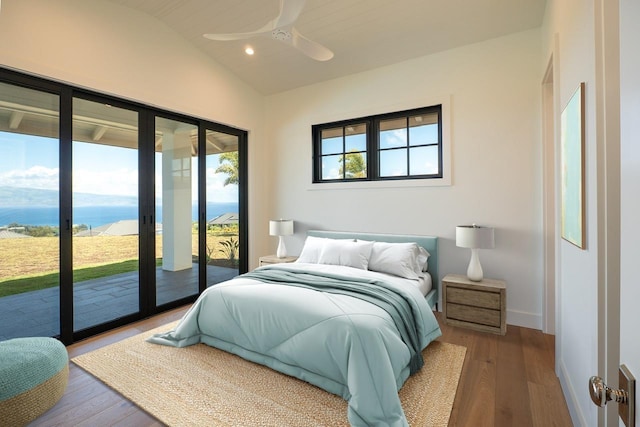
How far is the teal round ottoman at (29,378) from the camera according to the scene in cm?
170

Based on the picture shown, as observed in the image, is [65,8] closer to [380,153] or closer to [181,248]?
[181,248]

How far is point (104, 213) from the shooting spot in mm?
3152

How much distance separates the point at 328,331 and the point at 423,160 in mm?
2541

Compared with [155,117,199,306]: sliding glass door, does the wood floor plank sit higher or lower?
lower

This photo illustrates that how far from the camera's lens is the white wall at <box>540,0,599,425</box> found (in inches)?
54.7

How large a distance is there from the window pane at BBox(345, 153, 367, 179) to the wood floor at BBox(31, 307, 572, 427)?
7.52 ft

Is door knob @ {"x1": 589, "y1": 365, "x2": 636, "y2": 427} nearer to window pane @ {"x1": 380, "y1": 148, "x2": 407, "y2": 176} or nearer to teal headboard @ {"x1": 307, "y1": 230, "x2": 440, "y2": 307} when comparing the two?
teal headboard @ {"x1": 307, "y1": 230, "x2": 440, "y2": 307}

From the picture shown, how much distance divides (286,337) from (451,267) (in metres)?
2.16

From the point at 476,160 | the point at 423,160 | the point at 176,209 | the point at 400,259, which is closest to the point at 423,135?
the point at 423,160

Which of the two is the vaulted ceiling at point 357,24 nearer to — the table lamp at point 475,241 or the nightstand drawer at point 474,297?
the table lamp at point 475,241

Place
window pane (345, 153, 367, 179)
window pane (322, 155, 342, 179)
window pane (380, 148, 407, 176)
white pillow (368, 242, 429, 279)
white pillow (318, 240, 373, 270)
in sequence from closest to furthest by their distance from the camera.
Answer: white pillow (368, 242, 429, 279), white pillow (318, 240, 373, 270), window pane (380, 148, 407, 176), window pane (345, 153, 367, 179), window pane (322, 155, 342, 179)

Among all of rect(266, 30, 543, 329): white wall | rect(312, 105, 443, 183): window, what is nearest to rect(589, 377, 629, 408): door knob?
rect(266, 30, 543, 329): white wall

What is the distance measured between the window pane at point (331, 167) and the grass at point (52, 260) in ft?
8.35

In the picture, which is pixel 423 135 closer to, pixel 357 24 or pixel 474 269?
pixel 357 24
